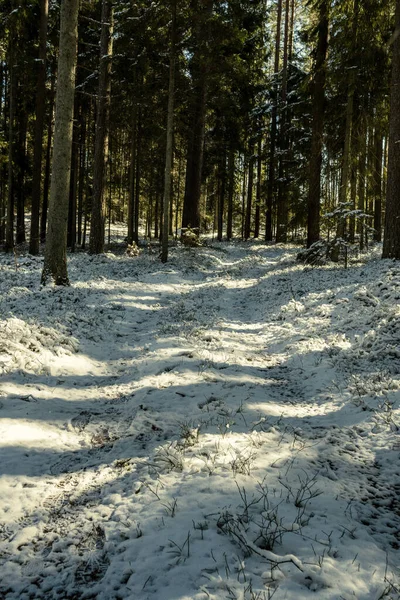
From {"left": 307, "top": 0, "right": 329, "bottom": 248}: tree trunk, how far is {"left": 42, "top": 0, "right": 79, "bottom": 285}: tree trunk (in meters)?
10.4

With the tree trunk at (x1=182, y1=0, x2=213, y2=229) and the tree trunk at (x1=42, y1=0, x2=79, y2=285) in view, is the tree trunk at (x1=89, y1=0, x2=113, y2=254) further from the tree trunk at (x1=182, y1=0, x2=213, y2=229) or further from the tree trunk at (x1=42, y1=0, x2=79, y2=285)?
the tree trunk at (x1=42, y1=0, x2=79, y2=285)

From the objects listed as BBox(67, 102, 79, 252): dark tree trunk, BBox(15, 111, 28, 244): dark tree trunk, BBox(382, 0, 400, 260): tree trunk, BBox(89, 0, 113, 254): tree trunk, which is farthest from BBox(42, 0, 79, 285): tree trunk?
BBox(15, 111, 28, 244): dark tree trunk

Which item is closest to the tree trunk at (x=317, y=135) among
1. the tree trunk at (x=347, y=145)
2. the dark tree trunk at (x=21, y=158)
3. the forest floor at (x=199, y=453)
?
the tree trunk at (x=347, y=145)

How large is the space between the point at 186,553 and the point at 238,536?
14.6 inches

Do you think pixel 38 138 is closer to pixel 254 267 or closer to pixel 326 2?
pixel 254 267

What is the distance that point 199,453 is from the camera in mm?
3875

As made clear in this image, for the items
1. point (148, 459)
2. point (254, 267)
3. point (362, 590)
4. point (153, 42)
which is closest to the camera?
point (362, 590)

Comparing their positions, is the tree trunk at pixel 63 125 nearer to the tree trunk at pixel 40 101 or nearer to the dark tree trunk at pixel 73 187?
the tree trunk at pixel 40 101

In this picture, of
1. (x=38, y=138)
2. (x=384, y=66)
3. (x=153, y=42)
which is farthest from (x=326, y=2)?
(x=38, y=138)

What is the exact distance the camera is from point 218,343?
7.68 meters

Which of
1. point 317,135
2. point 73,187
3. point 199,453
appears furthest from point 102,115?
point 199,453

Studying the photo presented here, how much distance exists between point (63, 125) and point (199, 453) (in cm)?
902

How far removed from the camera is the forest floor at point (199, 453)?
8.43 feet

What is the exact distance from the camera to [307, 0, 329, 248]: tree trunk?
16203 mm
